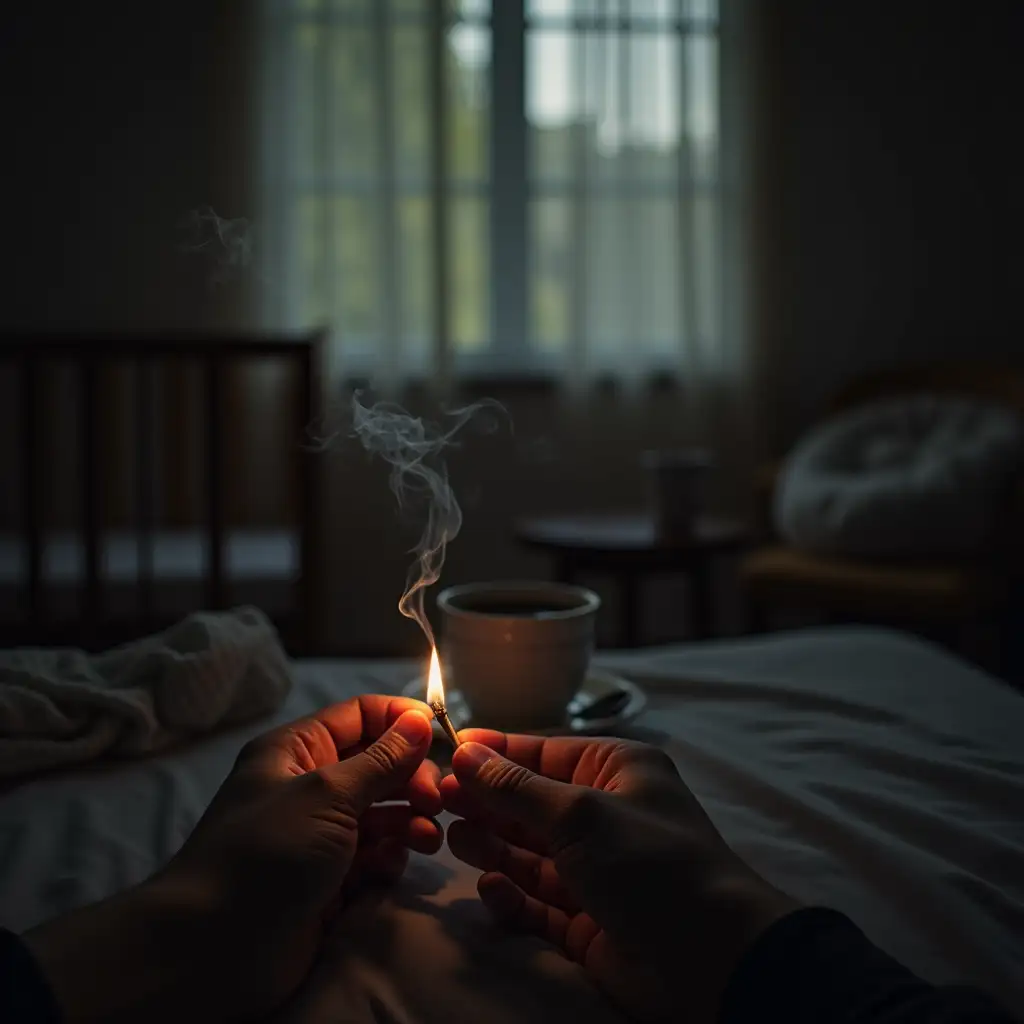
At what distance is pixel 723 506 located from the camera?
3.20 metres

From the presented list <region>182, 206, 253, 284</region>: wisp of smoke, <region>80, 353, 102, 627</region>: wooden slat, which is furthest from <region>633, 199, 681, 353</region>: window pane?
<region>80, 353, 102, 627</region>: wooden slat

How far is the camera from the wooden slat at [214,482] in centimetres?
193

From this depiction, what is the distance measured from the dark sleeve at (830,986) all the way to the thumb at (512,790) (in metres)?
0.12

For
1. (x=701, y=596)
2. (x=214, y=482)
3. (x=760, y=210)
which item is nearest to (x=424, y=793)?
(x=214, y=482)

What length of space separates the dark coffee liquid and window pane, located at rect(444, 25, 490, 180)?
2207mm

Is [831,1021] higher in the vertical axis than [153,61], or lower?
lower

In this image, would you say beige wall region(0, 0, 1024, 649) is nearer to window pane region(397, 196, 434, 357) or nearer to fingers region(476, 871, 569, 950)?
window pane region(397, 196, 434, 357)

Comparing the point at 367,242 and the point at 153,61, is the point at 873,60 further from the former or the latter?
the point at 153,61

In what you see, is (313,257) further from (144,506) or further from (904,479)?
(904,479)

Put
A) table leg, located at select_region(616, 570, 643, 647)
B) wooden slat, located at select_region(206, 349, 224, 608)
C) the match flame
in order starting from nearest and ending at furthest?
the match flame
wooden slat, located at select_region(206, 349, 224, 608)
table leg, located at select_region(616, 570, 643, 647)

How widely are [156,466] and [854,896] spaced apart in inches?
100

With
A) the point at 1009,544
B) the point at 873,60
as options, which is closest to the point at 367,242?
the point at 873,60

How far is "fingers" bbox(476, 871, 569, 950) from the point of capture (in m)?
0.59

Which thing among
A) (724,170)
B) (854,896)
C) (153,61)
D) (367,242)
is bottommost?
(854,896)
